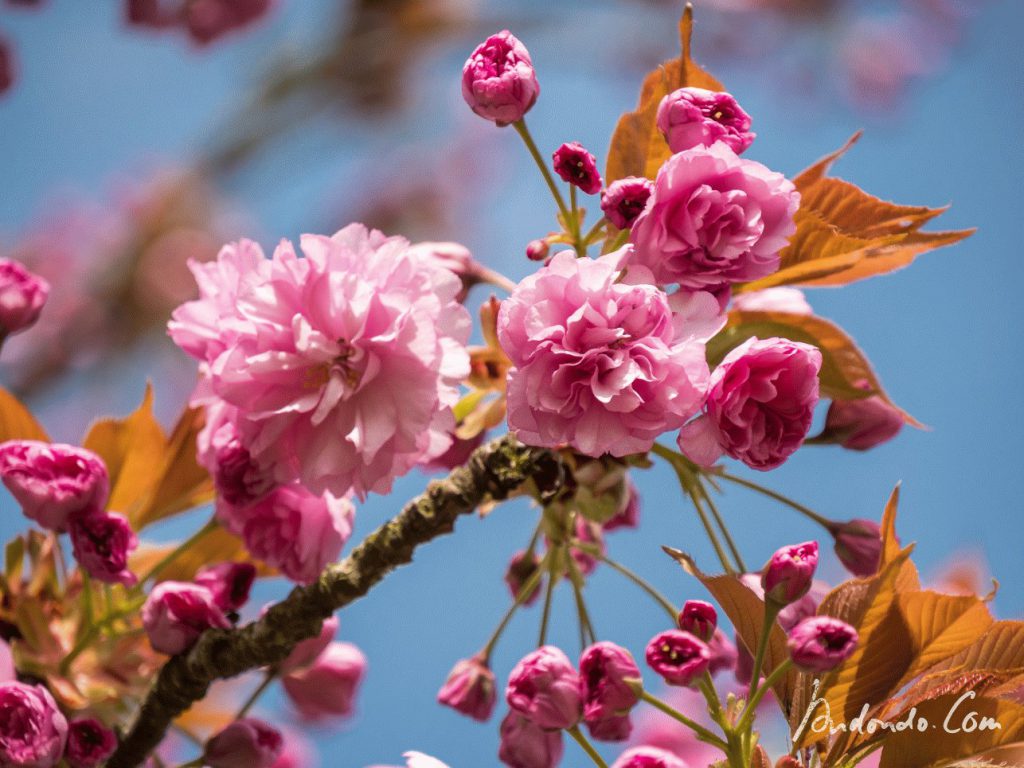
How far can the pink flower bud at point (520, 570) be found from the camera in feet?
2.71

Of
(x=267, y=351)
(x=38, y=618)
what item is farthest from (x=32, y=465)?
(x=267, y=351)

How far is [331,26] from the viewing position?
9.26ft

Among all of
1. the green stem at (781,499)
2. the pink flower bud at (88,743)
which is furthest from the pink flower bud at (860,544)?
the pink flower bud at (88,743)

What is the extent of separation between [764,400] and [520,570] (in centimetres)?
33

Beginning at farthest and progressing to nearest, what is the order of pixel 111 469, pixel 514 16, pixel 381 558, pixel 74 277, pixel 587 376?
1. pixel 74 277
2. pixel 514 16
3. pixel 111 469
4. pixel 381 558
5. pixel 587 376

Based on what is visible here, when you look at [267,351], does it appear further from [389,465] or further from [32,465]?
[32,465]

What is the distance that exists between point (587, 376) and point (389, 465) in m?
0.14

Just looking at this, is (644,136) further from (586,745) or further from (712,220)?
(586,745)

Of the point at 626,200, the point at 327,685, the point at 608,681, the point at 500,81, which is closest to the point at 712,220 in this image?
the point at 626,200

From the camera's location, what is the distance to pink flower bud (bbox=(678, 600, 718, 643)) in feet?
1.95

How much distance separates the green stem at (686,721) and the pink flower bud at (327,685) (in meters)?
0.36

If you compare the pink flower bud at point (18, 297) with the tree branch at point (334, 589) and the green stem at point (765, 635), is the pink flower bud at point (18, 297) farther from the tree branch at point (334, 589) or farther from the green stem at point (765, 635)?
the green stem at point (765, 635)

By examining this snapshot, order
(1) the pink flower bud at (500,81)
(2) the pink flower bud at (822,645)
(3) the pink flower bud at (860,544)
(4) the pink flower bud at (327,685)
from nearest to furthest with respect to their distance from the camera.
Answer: (2) the pink flower bud at (822,645) → (1) the pink flower bud at (500,81) → (3) the pink flower bud at (860,544) → (4) the pink flower bud at (327,685)

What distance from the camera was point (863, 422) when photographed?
0.77m
